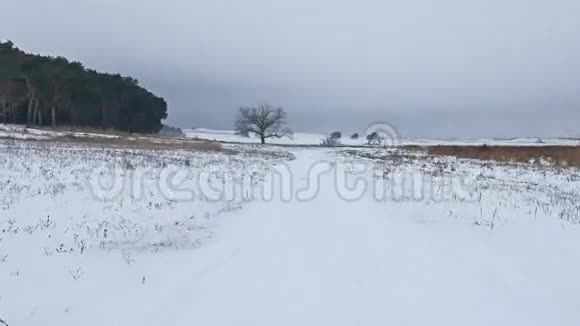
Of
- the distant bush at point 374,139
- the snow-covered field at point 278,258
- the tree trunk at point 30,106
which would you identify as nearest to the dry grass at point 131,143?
the tree trunk at point 30,106

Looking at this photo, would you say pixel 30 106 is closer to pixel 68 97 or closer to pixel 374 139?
pixel 68 97

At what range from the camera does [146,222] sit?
8.08 meters

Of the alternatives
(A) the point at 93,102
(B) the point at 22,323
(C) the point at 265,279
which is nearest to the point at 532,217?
(C) the point at 265,279

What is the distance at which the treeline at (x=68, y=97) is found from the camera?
2082 inches

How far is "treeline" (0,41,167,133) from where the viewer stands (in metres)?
52.9

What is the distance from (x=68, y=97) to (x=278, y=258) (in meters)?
62.2

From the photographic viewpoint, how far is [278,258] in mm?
5688

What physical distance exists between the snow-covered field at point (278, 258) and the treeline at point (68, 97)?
167ft

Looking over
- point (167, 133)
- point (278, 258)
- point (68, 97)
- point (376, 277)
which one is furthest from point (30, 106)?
point (376, 277)

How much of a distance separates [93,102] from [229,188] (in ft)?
207

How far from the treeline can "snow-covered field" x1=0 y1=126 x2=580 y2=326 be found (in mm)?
50805

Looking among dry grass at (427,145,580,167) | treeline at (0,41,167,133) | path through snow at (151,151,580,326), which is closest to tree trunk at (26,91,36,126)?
treeline at (0,41,167,133)

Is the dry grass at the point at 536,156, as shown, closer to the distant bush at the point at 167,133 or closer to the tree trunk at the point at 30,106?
the tree trunk at the point at 30,106

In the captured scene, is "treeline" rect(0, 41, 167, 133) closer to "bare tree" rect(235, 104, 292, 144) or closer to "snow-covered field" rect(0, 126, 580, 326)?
"bare tree" rect(235, 104, 292, 144)
